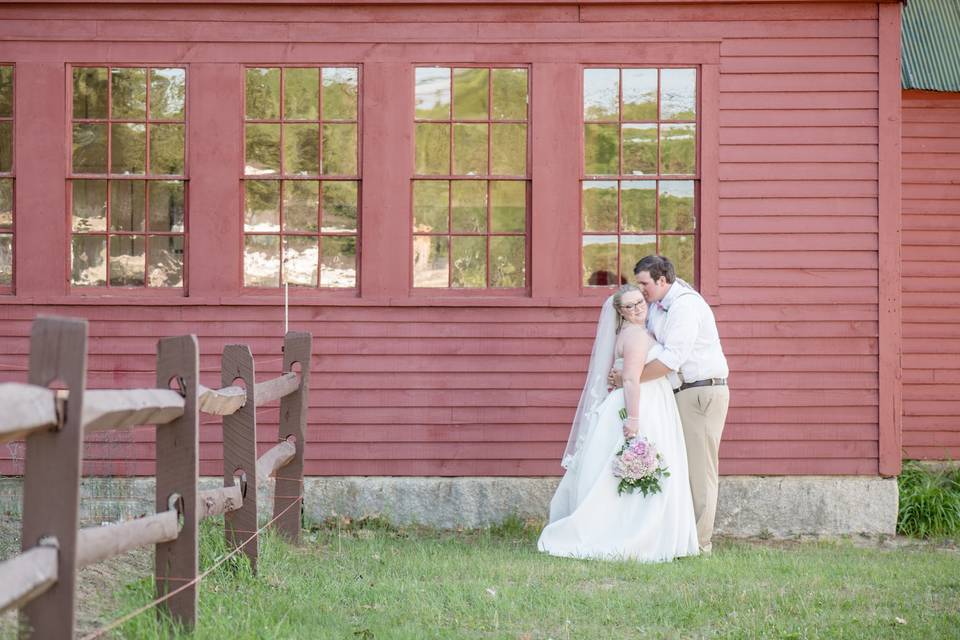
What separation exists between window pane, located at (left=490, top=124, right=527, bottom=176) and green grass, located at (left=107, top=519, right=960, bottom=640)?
2882 millimetres

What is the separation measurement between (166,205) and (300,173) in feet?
3.40

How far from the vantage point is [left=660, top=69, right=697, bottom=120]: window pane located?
8.47 m

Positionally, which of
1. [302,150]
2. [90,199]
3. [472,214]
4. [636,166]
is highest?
[302,150]

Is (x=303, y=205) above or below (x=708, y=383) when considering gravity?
above

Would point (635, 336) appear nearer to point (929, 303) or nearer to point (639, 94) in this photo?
point (639, 94)

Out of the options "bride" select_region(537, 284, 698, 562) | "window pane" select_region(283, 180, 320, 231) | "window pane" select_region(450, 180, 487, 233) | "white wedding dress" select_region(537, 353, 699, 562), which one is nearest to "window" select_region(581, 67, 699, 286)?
"window pane" select_region(450, 180, 487, 233)

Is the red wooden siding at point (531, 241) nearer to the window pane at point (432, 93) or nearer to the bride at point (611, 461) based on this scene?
the window pane at point (432, 93)

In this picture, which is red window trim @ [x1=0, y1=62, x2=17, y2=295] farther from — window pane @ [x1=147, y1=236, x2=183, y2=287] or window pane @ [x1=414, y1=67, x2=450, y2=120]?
window pane @ [x1=414, y1=67, x2=450, y2=120]

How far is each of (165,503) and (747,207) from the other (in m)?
5.39

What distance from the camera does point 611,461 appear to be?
726 cm

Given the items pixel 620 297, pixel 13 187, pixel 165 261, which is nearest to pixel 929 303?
pixel 620 297

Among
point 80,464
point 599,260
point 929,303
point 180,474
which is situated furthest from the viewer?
point 929,303

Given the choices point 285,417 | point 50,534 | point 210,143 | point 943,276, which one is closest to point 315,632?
point 50,534

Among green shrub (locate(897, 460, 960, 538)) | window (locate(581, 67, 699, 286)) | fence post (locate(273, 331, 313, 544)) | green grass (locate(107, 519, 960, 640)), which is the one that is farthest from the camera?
green shrub (locate(897, 460, 960, 538))
